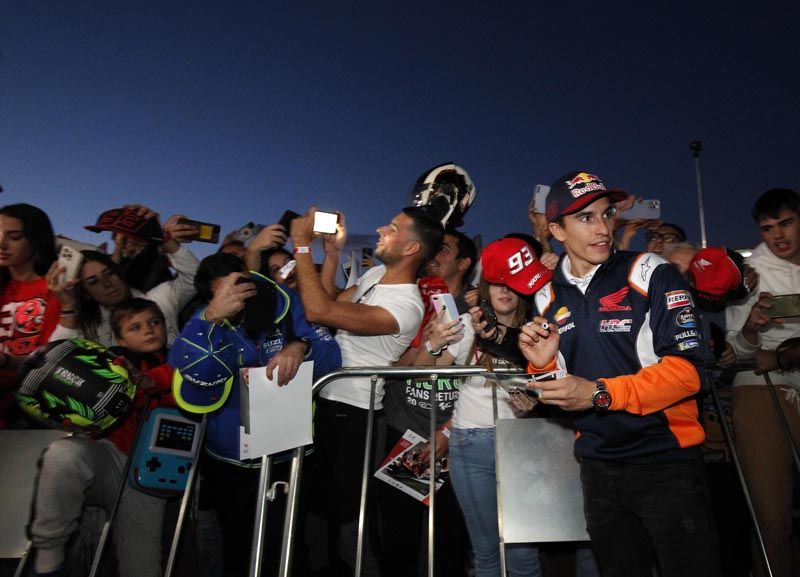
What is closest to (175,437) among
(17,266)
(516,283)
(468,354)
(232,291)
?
(232,291)

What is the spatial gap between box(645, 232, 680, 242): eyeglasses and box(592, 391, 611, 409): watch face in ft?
11.4

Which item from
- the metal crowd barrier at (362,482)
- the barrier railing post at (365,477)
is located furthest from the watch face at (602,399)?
the barrier railing post at (365,477)

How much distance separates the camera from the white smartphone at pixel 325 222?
13.0 feet

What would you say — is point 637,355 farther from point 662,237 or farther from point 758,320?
point 662,237

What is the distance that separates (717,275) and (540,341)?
1.80m

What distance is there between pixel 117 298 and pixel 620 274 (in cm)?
380

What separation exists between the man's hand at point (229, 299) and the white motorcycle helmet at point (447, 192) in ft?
7.61

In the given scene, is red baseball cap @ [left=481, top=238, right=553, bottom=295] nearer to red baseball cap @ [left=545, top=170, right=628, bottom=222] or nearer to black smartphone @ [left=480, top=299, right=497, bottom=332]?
black smartphone @ [left=480, top=299, right=497, bottom=332]

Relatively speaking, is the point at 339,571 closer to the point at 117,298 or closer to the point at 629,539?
the point at 629,539

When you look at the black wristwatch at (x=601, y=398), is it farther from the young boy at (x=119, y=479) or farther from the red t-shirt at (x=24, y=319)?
the red t-shirt at (x=24, y=319)

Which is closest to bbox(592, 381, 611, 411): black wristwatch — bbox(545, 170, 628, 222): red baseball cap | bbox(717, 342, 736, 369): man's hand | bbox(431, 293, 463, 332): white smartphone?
bbox(545, 170, 628, 222): red baseball cap

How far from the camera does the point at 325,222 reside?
13.1 feet

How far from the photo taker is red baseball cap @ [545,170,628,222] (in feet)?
8.34

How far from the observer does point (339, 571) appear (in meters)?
3.51
